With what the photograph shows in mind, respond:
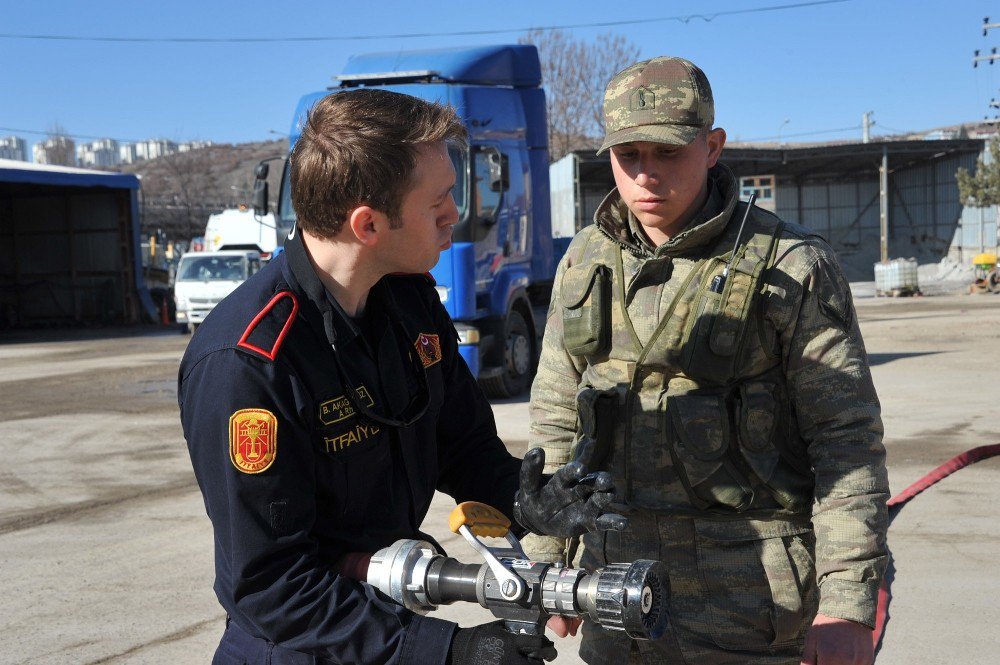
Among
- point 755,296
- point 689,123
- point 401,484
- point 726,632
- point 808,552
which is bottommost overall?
point 726,632

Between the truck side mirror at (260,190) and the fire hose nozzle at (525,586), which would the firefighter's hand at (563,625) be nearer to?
the fire hose nozzle at (525,586)

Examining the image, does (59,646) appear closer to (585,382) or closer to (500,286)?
(585,382)

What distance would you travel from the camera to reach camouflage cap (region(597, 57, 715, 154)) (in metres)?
2.31

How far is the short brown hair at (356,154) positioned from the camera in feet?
5.43

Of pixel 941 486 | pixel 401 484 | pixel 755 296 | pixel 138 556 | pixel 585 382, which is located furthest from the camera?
pixel 941 486

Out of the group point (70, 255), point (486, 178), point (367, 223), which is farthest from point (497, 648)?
point (70, 255)

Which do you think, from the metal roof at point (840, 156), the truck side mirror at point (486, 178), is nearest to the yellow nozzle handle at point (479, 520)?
the truck side mirror at point (486, 178)

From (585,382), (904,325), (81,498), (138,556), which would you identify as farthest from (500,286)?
(904,325)

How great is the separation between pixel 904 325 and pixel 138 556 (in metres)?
15.5

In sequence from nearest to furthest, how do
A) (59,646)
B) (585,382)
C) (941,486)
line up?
(585,382) < (59,646) < (941,486)

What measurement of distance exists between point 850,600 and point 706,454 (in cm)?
43

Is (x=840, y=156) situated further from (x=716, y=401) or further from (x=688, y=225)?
(x=716, y=401)

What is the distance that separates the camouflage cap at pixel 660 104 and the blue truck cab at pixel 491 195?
656 cm

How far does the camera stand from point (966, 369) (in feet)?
37.8
